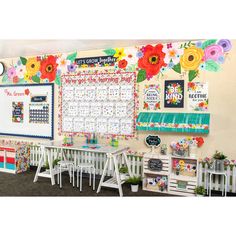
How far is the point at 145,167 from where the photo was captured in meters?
3.95

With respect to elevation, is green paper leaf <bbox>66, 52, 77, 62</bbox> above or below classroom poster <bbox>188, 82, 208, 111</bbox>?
above

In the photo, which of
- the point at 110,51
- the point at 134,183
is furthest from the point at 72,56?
the point at 134,183

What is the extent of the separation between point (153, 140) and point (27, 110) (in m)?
2.71

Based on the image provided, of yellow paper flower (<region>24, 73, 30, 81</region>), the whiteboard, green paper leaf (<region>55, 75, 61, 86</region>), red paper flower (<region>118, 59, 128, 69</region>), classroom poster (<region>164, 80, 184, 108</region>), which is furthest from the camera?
yellow paper flower (<region>24, 73, 30, 81</region>)

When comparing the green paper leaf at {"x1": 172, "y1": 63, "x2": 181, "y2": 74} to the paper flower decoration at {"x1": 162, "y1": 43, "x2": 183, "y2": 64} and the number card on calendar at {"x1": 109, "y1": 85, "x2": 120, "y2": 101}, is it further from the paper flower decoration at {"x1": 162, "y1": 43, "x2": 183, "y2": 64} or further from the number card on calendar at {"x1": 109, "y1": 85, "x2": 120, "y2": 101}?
the number card on calendar at {"x1": 109, "y1": 85, "x2": 120, "y2": 101}

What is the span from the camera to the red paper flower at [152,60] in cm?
416

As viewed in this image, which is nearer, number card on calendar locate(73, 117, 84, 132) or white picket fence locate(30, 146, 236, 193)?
white picket fence locate(30, 146, 236, 193)

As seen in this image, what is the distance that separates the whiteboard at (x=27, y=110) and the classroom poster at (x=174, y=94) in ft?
7.29

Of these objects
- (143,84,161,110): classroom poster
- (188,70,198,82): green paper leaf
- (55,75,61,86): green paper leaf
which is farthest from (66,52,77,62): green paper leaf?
(188,70,198,82): green paper leaf

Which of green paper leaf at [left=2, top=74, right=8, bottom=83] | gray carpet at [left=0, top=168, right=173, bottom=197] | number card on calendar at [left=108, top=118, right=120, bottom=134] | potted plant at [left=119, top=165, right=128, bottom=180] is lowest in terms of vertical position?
gray carpet at [left=0, top=168, right=173, bottom=197]

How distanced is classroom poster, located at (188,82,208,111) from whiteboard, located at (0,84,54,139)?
257cm

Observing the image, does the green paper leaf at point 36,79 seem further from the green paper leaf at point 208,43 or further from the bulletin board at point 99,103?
the green paper leaf at point 208,43

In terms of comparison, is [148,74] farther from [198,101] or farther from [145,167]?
[145,167]

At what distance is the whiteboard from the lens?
5.12m
